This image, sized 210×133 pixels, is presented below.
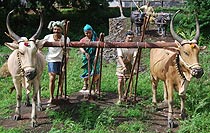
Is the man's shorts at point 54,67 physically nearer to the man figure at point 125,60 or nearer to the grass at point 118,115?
the grass at point 118,115

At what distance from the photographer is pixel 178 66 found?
22.9 ft

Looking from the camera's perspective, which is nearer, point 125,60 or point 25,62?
point 25,62

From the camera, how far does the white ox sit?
21.8 feet

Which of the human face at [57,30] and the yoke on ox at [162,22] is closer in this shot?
the human face at [57,30]

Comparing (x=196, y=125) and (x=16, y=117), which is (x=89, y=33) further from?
(x=196, y=125)

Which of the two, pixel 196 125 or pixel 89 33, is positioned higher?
pixel 89 33

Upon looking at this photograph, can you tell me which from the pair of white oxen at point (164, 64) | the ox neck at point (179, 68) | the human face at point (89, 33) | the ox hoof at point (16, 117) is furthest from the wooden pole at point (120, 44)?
the ox hoof at point (16, 117)

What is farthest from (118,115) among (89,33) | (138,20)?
(138,20)

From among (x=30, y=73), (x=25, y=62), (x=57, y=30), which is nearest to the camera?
(x=30, y=73)

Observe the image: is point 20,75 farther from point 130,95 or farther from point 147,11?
point 147,11

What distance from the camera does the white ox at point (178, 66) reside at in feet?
21.8

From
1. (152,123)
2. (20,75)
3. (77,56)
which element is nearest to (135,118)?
(152,123)

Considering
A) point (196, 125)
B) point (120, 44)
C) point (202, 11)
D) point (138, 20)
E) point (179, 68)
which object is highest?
point (202, 11)

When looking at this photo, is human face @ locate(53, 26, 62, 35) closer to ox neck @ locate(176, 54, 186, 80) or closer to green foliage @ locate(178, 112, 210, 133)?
ox neck @ locate(176, 54, 186, 80)
